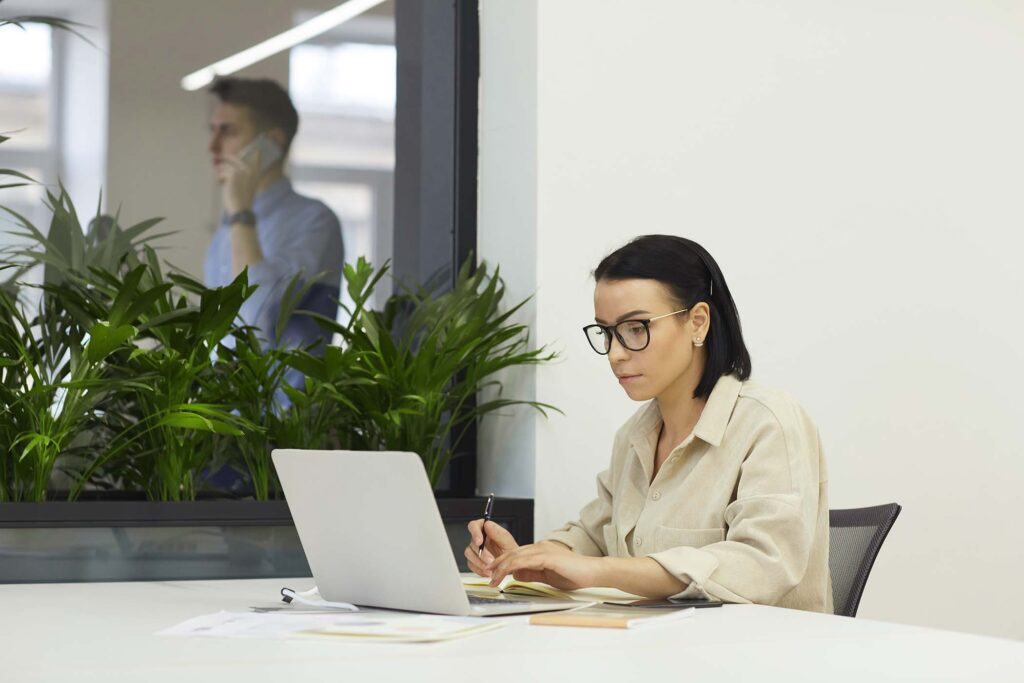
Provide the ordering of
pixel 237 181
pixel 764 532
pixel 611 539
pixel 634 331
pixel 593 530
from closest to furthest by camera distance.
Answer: pixel 764 532 < pixel 634 331 < pixel 611 539 < pixel 593 530 < pixel 237 181

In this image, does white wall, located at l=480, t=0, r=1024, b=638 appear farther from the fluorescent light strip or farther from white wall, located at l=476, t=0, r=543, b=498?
the fluorescent light strip

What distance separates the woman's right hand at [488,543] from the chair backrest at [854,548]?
66 cm

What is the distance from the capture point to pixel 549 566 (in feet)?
6.50

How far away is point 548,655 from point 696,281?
44.0 inches

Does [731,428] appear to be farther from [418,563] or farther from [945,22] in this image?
[945,22]

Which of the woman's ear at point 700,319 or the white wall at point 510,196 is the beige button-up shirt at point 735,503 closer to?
the woman's ear at point 700,319

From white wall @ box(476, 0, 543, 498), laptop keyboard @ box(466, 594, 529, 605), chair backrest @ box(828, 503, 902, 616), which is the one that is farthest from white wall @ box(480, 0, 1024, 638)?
laptop keyboard @ box(466, 594, 529, 605)

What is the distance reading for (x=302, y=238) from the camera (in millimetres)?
3389

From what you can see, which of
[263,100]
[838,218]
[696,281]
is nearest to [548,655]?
[696,281]

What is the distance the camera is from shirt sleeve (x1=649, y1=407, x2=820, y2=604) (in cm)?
201

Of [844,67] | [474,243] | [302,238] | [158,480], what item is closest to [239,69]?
[302,238]

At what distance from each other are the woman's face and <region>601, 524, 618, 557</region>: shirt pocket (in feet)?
0.98

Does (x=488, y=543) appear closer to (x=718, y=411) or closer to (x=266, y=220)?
(x=718, y=411)

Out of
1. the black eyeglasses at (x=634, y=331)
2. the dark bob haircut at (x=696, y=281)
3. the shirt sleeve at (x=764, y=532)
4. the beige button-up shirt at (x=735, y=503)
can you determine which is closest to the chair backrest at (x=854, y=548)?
the beige button-up shirt at (x=735, y=503)
